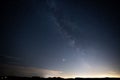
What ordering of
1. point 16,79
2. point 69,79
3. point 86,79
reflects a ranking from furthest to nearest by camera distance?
point 16,79, point 69,79, point 86,79

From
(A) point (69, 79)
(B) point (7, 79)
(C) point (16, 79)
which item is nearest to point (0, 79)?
(B) point (7, 79)

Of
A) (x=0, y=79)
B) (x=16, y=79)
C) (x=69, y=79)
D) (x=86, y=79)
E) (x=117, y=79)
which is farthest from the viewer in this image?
(x=0, y=79)

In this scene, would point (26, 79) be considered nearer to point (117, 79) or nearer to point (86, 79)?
point (86, 79)

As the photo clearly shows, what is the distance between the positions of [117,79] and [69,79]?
2102cm

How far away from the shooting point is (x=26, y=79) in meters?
71.1

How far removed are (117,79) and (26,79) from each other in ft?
134

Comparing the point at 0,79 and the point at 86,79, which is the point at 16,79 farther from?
the point at 86,79

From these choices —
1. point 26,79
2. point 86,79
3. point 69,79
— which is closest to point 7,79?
point 26,79

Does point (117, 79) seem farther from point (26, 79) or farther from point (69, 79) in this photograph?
point (26, 79)

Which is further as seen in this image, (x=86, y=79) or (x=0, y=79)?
(x=0, y=79)

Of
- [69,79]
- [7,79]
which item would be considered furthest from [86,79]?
[7,79]

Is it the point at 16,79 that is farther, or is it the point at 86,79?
the point at 16,79

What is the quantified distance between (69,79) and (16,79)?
24.3 m

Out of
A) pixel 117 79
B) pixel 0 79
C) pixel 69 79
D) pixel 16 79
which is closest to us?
pixel 117 79
